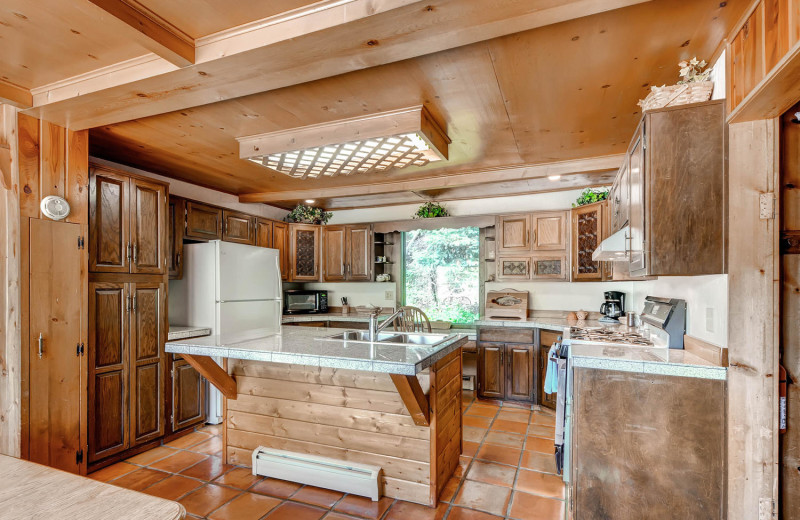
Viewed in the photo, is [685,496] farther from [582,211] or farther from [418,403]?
[582,211]

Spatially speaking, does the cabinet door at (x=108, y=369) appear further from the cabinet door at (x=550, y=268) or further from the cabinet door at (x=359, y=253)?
the cabinet door at (x=550, y=268)

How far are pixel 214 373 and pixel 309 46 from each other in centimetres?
209

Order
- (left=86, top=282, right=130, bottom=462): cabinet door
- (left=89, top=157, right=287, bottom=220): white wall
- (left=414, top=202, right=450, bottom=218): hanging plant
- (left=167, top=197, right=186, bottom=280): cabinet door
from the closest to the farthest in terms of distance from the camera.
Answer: (left=86, top=282, right=130, bottom=462): cabinet door → (left=167, top=197, right=186, bottom=280): cabinet door → (left=89, top=157, right=287, bottom=220): white wall → (left=414, top=202, right=450, bottom=218): hanging plant

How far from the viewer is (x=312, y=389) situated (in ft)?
8.63

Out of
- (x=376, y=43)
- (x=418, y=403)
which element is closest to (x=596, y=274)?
(x=418, y=403)

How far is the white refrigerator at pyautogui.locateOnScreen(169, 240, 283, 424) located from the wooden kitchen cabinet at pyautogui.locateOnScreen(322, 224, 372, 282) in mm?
1241

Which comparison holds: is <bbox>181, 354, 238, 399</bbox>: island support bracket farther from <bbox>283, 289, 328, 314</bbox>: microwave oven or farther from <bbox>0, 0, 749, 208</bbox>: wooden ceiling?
<bbox>283, 289, 328, 314</bbox>: microwave oven

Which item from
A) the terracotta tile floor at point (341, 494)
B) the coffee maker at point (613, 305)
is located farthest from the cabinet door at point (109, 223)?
the coffee maker at point (613, 305)

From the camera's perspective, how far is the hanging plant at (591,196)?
390 centimetres

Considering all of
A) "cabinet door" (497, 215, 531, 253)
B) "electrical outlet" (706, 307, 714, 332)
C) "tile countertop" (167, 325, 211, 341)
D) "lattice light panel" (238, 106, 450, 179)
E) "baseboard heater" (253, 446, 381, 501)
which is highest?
"lattice light panel" (238, 106, 450, 179)

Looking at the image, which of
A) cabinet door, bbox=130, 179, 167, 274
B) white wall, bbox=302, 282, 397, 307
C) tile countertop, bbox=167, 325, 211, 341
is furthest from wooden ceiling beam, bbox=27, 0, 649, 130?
white wall, bbox=302, 282, 397, 307

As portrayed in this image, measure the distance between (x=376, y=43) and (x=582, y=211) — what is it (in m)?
3.05

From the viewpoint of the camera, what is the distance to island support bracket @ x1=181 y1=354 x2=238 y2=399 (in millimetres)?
2487

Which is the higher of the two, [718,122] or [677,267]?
[718,122]
